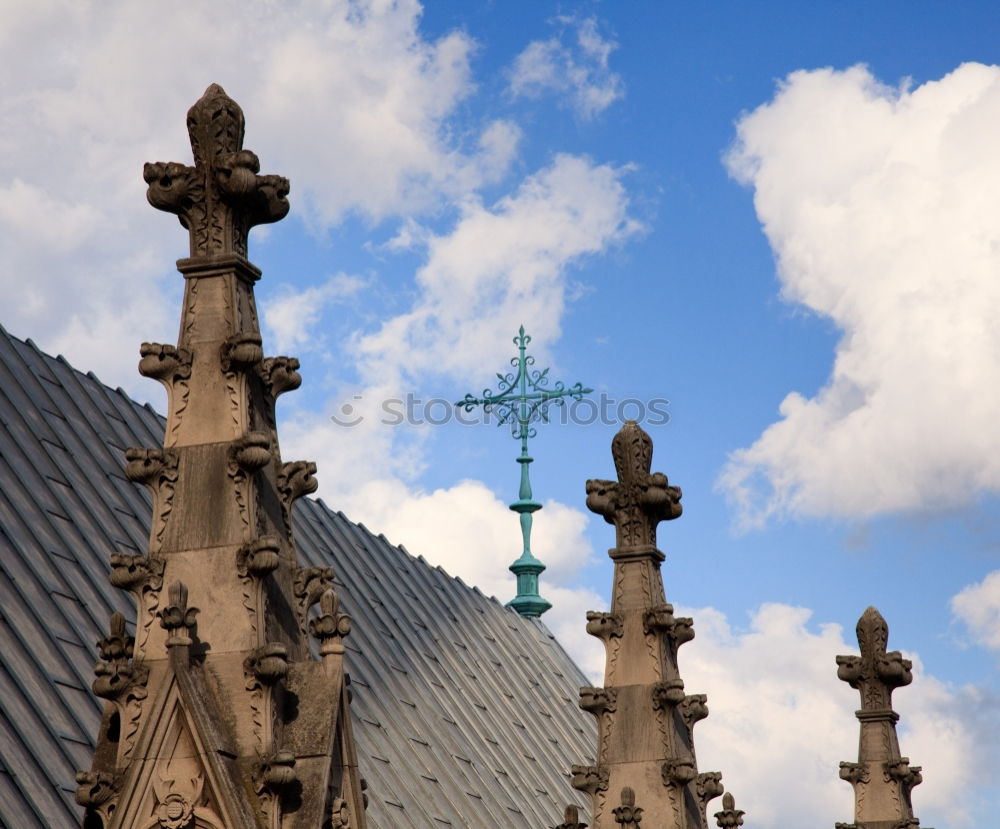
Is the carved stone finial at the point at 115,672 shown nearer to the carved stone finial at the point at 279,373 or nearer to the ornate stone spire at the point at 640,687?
the carved stone finial at the point at 279,373

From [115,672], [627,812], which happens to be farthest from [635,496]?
[115,672]

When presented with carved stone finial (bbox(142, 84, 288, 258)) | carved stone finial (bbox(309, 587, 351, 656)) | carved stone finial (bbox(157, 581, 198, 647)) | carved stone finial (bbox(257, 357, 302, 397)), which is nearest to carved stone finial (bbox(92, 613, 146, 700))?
carved stone finial (bbox(157, 581, 198, 647))

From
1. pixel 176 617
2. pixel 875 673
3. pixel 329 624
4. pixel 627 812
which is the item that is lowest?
pixel 176 617

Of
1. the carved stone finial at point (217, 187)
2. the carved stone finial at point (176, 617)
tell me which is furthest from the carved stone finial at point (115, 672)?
the carved stone finial at point (217, 187)

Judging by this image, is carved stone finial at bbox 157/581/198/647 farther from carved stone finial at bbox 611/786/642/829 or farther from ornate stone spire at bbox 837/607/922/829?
ornate stone spire at bbox 837/607/922/829

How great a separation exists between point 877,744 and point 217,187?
22.4 m

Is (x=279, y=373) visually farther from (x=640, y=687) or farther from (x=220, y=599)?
(x=640, y=687)

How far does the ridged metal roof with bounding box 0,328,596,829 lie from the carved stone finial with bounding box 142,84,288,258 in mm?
10050

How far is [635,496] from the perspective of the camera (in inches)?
928

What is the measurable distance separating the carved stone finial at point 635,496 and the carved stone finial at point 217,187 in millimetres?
8366

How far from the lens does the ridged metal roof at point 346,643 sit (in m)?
26.5

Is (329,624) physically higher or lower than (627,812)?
lower

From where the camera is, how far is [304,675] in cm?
1458

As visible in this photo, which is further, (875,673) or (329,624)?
(875,673)
